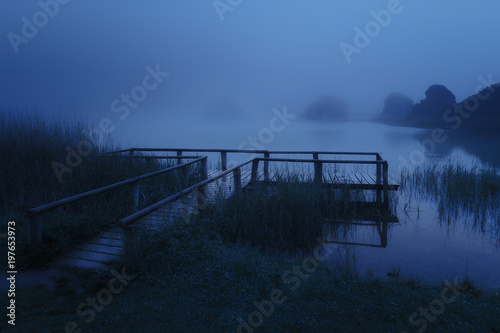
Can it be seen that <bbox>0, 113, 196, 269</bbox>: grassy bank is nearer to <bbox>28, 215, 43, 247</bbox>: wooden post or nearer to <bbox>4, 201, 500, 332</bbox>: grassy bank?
<bbox>28, 215, 43, 247</bbox>: wooden post

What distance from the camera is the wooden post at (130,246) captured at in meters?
3.53

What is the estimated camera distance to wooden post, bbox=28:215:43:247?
12.2ft

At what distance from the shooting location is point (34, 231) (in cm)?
378

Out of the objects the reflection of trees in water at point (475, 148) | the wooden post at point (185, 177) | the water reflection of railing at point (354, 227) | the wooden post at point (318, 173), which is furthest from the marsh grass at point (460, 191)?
the wooden post at point (185, 177)

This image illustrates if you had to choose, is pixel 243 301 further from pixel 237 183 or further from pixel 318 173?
pixel 318 173

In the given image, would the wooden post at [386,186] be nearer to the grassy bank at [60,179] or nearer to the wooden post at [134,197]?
the grassy bank at [60,179]

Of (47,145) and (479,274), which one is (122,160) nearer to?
(47,145)

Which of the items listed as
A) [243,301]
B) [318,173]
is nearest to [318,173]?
[318,173]

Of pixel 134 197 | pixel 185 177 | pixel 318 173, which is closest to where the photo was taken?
pixel 134 197

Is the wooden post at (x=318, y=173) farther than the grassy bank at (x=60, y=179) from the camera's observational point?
Yes

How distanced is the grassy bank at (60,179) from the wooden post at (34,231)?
0.89 feet

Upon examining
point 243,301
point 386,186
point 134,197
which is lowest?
point 243,301

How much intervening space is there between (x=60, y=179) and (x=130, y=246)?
344cm

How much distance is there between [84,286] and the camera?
3400 mm
